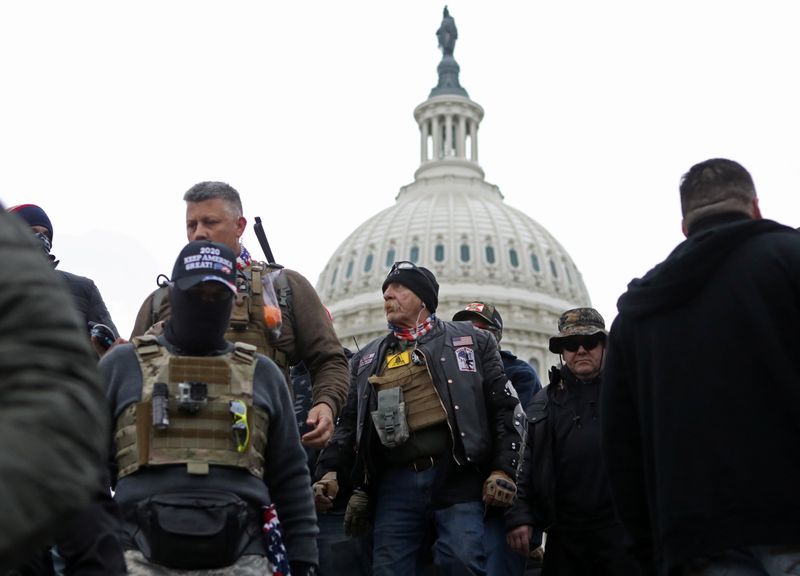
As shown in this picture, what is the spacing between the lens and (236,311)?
561cm

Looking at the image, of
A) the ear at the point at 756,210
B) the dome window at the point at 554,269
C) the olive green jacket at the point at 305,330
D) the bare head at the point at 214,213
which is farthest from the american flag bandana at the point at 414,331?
the dome window at the point at 554,269

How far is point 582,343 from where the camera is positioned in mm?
7184

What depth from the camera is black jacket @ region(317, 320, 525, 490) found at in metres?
6.46

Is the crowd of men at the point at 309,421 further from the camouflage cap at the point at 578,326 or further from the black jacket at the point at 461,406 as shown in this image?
the camouflage cap at the point at 578,326

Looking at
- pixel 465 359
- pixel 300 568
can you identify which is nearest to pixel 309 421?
pixel 300 568

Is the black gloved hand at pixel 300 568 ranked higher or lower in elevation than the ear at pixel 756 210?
lower

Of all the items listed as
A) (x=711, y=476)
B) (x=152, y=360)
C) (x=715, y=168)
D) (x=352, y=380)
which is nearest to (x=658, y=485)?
(x=711, y=476)

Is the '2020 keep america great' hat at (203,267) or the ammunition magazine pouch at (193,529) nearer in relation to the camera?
the ammunition magazine pouch at (193,529)

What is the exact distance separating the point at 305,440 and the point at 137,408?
Result: 94cm

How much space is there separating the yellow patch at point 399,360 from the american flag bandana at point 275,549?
2577 mm

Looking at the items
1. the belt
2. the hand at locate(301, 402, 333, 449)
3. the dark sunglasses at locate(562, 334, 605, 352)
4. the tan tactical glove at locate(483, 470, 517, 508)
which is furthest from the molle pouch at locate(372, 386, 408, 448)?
the dark sunglasses at locate(562, 334, 605, 352)

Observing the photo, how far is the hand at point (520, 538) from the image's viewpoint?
6.81 m

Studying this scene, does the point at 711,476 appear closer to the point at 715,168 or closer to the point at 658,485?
the point at 658,485

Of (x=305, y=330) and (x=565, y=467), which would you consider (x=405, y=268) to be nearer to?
(x=305, y=330)
